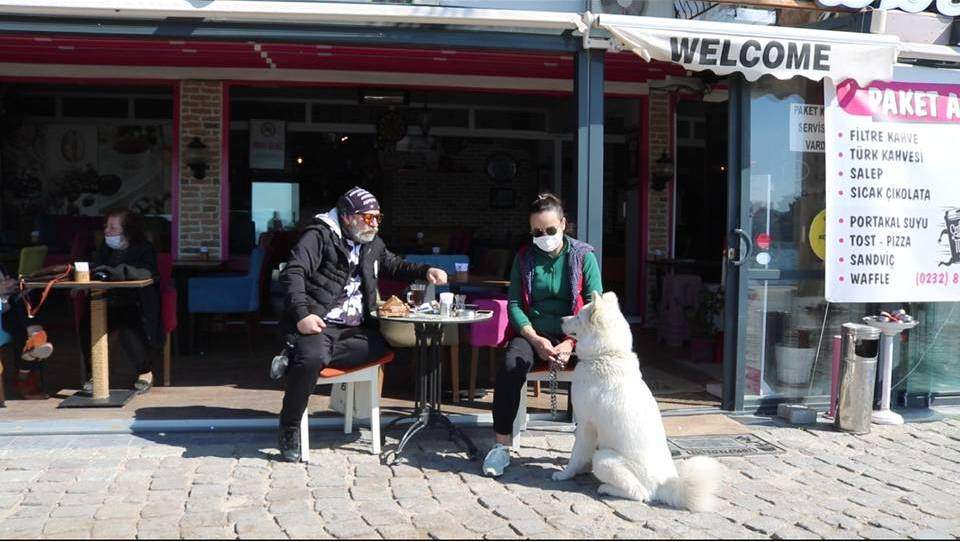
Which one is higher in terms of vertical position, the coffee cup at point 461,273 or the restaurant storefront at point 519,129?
the restaurant storefront at point 519,129

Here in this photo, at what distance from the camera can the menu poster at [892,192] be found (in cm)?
583

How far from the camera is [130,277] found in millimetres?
5891

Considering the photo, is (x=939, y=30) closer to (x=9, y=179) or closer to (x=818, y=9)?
(x=818, y=9)

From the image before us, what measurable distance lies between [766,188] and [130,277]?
4.38m

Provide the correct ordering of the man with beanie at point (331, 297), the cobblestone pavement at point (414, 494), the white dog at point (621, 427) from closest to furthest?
the cobblestone pavement at point (414, 494), the white dog at point (621, 427), the man with beanie at point (331, 297)

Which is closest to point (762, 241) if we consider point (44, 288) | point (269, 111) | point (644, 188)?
point (644, 188)

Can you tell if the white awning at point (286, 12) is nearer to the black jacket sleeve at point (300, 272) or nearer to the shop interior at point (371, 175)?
the black jacket sleeve at point (300, 272)

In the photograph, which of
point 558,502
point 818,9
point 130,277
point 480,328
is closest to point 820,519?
point 558,502

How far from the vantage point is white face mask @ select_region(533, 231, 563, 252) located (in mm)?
4957

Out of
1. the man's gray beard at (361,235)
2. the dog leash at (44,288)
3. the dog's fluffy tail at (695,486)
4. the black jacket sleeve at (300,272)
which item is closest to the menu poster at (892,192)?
the dog's fluffy tail at (695,486)

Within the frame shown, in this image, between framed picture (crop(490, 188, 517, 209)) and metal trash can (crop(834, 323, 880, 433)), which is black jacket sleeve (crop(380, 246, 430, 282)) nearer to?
metal trash can (crop(834, 323, 880, 433))

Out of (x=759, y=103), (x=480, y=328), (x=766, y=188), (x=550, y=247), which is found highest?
(x=759, y=103)

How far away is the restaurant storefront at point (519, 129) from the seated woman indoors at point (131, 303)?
1373 mm

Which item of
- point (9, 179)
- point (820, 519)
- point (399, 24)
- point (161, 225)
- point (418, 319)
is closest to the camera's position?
point (820, 519)
